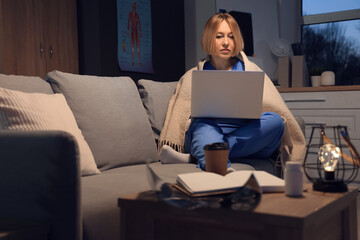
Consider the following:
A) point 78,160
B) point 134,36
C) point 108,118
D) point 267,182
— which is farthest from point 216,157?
point 134,36

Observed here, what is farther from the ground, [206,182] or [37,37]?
[37,37]

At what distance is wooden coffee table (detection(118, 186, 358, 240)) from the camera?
1039mm

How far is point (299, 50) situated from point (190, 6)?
122cm

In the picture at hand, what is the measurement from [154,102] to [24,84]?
A: 0.92m

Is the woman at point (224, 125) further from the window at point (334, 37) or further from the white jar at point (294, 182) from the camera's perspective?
the window at point (334, 37)

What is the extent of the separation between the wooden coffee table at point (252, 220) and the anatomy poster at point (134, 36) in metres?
2.87

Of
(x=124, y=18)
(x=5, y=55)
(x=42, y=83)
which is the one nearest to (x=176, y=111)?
(x=42, y=83)

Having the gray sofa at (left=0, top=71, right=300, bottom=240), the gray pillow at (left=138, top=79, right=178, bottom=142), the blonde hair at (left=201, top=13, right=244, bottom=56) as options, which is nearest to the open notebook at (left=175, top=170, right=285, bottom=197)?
the gray sofa at (left=0, top=71, right=300, bottom=240)

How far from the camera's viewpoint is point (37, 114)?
5.57 ft

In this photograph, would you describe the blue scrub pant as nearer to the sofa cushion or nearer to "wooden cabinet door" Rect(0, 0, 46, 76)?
the sofa cushion

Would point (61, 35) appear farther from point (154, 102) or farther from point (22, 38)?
point (154, 102)

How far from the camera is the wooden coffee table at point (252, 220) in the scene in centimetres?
104

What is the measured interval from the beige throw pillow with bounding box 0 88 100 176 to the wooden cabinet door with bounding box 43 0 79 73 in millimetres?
1771

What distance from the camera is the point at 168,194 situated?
121 cm
